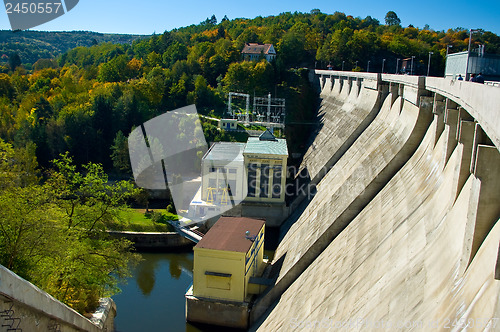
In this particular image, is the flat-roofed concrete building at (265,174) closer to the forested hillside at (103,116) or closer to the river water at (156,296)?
the river water at (156,296)

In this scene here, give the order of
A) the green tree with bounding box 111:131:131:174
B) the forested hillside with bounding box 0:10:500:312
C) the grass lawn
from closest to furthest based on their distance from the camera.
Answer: the forested hillside with bounding box 0:10:500:312 → the grass lawn → the green tree with bounding box 111:131:131:174

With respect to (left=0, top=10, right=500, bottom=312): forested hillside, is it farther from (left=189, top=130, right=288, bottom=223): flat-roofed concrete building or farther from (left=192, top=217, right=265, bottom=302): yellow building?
(left=189, top=130, right=288, bottom=223): flat-roofed concrete building

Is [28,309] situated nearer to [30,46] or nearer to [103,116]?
[103,116]

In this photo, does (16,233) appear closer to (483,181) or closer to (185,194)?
(483,181)

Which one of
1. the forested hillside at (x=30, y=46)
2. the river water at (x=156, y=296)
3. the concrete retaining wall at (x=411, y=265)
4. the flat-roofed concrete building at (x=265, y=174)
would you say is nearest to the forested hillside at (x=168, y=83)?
the flat-roofed concrete building at (x=265, y=174)

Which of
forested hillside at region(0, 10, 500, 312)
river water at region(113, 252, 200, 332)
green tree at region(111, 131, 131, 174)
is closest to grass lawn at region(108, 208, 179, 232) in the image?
river water at region(113, 252, 200, 332)
